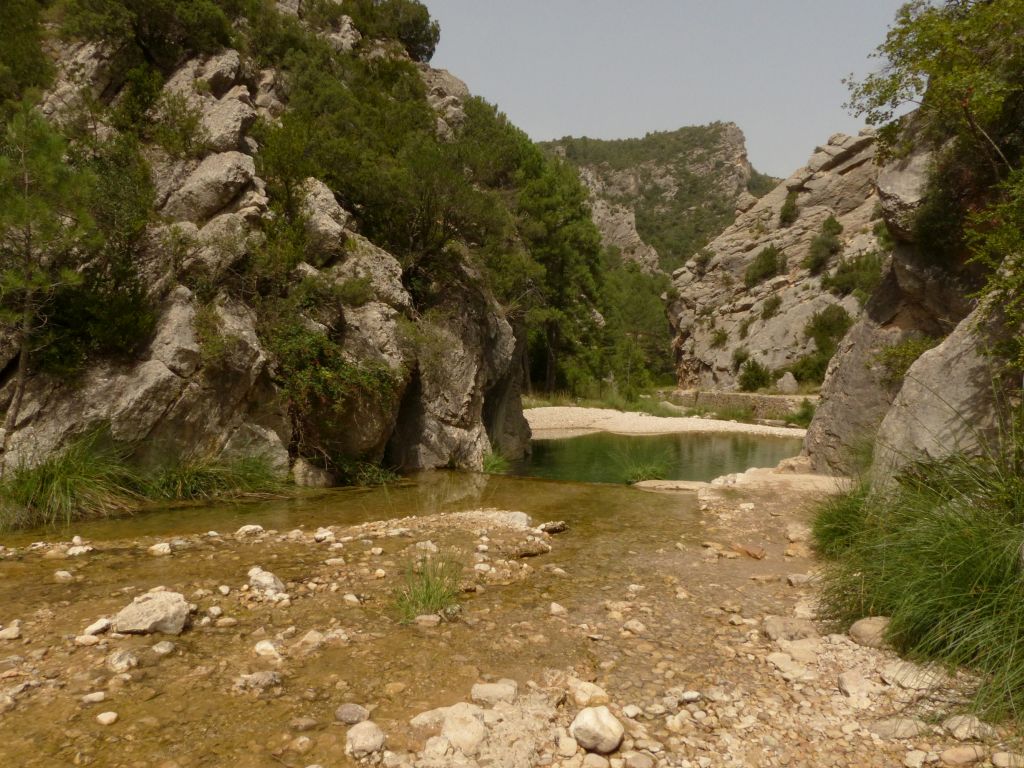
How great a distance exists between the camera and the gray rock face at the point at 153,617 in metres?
4.57

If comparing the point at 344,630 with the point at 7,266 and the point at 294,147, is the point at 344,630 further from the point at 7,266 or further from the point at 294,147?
the point at 294,147

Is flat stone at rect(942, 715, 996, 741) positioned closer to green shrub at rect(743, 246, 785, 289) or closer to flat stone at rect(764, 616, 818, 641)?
flat stone at rect(764, 616, 818, 641)

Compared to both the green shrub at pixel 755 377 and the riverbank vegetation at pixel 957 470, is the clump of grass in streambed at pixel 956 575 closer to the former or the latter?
the riverbank vegetation at pixel 957 470

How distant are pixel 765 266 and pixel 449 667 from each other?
57309 mm

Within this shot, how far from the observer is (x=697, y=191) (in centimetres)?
10538

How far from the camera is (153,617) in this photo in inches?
181

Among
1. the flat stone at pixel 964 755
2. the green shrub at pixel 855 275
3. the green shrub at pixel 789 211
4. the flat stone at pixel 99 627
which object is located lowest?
the flat stone at pixel 964 755

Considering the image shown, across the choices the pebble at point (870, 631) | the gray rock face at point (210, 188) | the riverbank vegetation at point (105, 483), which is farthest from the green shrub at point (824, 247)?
the pebble at point (870, 631)

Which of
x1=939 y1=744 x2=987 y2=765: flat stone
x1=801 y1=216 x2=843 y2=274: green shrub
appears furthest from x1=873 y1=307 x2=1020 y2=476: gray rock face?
x1=801 y1=216 x2=843 y2=274: green shrub

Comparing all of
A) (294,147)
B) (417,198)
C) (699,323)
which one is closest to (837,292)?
(699,323)

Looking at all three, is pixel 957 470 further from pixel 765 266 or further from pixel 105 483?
pixel 765 266

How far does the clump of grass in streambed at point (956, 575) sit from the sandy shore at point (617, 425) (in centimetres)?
2217

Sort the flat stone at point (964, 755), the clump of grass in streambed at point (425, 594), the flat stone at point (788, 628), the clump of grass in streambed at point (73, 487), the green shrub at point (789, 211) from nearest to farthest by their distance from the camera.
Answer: the flat stone at point (964, 755) < the flat stone at point (788, 628) < the clump of grass in streambed at point (425, 594) < the clump of grass in streambed at point (73, 487) < the green shrub at point (789, 211)

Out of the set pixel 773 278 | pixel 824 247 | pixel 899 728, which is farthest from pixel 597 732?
pixel 773 278
